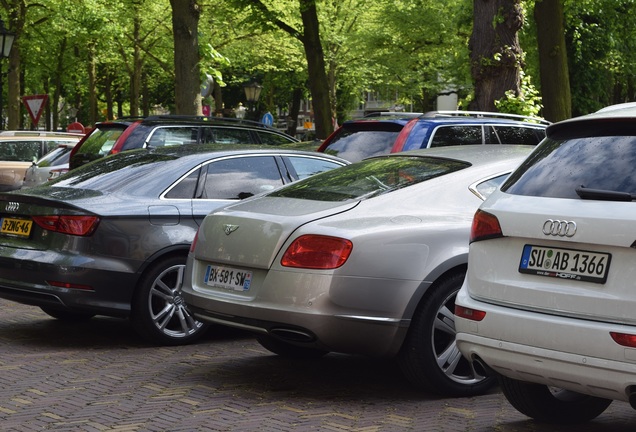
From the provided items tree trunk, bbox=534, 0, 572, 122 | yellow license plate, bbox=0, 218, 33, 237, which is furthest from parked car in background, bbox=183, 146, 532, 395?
tree trunk, bbox=534, 0, 572, 122

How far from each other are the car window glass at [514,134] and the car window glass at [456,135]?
0.34 metres

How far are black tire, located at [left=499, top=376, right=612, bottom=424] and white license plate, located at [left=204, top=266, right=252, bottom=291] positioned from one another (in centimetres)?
177

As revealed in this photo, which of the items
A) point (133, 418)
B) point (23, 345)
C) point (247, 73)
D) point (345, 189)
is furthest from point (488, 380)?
point (247, 73)

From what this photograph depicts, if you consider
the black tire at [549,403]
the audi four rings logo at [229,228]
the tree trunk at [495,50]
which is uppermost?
the tree trunk at [495,50]

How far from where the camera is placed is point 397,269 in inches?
277

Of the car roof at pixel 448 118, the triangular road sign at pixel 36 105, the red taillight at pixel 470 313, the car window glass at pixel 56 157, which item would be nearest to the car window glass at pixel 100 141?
the car roof at pixel 448 118

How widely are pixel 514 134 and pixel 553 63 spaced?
11.3 m

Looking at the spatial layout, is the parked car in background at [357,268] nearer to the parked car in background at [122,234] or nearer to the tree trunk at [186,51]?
the parked car in background at [122,234]

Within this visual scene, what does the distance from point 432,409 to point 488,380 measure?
601 mm

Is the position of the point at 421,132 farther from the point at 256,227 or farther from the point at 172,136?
the point at 256,227

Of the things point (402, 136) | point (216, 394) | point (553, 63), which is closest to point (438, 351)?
point (216, 394)

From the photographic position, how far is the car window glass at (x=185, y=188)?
369 inches

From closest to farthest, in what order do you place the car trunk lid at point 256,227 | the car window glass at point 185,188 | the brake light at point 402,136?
the car trunk lid at point 256,227 < the car window glass at point 185,188 < the brake light at point 402,136

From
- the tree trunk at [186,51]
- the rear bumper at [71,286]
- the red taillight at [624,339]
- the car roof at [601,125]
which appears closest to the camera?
the red taillight at [624,339]
